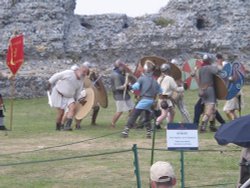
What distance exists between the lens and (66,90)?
691 inches

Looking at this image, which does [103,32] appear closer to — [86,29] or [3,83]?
[86,29]

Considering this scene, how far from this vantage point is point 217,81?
17.3 metres

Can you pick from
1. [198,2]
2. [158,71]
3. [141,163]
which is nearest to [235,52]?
[198,2]

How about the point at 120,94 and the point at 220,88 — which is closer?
the point at 220,88

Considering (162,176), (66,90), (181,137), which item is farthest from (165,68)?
(162,176)

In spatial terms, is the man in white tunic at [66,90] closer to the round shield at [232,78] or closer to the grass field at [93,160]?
the grass field at [93,160]

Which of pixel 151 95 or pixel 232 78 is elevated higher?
pixel 232 78

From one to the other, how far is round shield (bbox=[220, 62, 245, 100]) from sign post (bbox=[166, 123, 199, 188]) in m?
7.01

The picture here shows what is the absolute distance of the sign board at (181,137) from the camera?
10508 mm

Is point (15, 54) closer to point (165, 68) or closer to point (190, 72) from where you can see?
point (165, 68)

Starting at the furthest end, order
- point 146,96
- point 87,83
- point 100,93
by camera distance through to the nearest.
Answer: point 100,93 → point 87,83 → point 146,96

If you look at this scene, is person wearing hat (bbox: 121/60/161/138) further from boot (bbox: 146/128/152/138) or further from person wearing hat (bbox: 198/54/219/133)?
person wearing hat (bbox: 198/54/219/133)

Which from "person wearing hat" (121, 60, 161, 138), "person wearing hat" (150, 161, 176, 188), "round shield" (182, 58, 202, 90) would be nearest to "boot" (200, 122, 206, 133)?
"person wearing hat" (121, 60, 161, 138)

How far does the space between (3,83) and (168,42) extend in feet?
20.2
